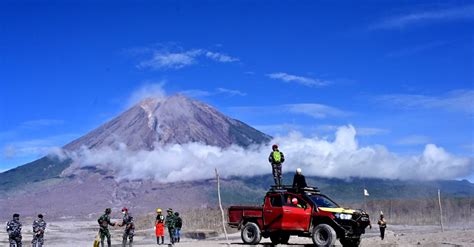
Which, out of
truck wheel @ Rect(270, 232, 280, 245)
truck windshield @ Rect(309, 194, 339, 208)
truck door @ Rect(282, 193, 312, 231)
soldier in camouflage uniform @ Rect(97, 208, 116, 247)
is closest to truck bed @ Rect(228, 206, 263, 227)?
truck wheel @ Rect(270, 232, 280, 245)

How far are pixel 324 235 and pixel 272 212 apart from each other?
2302 mm

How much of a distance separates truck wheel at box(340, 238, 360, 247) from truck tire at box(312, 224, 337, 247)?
583mm

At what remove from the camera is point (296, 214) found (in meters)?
21.8

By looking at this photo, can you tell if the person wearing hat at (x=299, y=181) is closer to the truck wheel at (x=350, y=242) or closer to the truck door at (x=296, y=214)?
the truck door at (x=296, y=214)

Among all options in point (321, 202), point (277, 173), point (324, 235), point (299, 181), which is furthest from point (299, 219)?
point (277, 173)

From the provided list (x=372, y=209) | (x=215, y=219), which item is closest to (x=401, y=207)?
(x=372, y=209)

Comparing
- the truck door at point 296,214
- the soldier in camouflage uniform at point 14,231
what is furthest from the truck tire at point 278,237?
the soldier in camouflage uniform at point 14,231

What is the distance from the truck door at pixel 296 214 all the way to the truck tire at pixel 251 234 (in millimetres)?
1139

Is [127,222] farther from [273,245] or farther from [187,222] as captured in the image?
[187,222]

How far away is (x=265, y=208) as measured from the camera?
897 inches

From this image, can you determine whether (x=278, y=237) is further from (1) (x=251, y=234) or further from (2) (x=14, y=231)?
(2) (x=14, y=231)

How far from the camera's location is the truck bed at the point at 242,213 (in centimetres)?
2302

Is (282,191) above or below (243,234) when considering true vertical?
above

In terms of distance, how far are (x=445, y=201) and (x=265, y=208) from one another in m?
76.5
